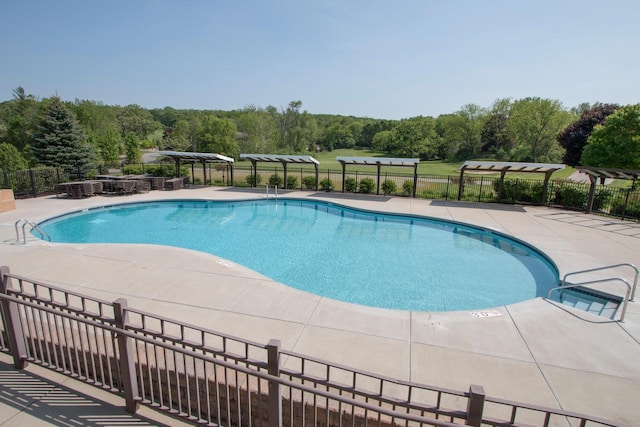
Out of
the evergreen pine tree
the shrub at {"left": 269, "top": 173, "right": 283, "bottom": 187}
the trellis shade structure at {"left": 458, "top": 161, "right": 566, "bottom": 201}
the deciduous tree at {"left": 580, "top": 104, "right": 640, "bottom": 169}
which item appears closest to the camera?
the trellis shade structure at {"left": 458, "top": 161, "right": 566, "bottom": 201}

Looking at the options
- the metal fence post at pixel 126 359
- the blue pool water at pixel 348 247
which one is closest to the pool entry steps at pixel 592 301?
the blue pool water at pixel 348 247

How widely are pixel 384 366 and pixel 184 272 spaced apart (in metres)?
4.74

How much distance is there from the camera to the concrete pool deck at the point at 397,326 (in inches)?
157

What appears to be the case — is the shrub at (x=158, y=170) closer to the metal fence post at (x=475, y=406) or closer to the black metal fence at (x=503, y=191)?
the black metal fence at (x=503, y=191)

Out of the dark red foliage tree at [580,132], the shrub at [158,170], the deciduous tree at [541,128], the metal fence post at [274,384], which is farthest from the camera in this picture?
the deciduous tree at [541,128]

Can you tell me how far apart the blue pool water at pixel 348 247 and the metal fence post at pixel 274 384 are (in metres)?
4.67

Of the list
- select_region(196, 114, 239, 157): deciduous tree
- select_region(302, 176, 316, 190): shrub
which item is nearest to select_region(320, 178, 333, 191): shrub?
select_region(302, 176, 316, 190): shrub

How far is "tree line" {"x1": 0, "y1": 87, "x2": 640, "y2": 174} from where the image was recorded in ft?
72.7

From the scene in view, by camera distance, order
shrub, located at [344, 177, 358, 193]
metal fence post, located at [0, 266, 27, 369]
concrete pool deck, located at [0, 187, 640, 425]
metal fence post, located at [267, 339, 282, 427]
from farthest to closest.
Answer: shrub, located at [344, 177, 358, 193], concrete pool deck, located at [0, 187, 640, 425], metal fence post, located at [0, 266, 27, 369], metal fence post, located at [267, 339, 282, 427]

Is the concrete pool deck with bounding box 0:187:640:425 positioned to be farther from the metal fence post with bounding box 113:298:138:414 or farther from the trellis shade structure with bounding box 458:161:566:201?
the trellis shade structure with bounding box 458:161:566:201

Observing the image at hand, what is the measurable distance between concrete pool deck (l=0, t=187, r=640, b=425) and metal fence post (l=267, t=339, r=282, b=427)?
64.4 inches

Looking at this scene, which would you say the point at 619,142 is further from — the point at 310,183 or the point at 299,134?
the point at 299,134

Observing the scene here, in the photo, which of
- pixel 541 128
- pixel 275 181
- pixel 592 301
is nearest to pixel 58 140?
A: pixel 275 181

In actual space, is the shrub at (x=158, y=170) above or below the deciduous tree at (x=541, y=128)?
below
